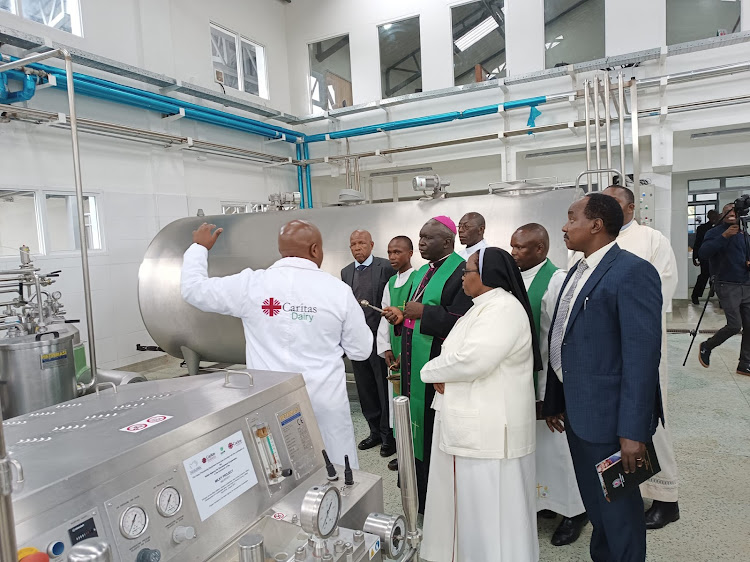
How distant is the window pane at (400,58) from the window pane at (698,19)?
322cm

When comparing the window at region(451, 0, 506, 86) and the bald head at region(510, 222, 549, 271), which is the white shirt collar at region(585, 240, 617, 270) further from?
the window at region(451, 0, 506, 86)

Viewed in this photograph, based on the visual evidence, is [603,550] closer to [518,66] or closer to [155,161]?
[155,161]

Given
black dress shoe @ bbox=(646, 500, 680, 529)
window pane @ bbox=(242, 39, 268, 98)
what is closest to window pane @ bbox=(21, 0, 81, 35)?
window pane @ bbox=(242, 39, 268, 98)

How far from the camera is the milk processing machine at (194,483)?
2.43 ft

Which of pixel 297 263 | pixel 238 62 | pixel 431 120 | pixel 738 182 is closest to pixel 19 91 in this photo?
pixel 238 62

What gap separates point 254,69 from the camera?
773 cm

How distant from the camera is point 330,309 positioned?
1.86 meters

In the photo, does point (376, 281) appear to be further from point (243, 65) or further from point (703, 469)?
point (243, 65)

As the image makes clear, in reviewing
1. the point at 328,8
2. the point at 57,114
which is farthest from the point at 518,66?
the point at 57,114

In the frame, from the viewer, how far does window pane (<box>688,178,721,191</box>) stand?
328 inches

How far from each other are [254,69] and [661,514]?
24.9 feet

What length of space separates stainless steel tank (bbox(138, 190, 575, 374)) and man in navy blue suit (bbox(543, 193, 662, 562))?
1430mm

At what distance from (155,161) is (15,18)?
177 cm

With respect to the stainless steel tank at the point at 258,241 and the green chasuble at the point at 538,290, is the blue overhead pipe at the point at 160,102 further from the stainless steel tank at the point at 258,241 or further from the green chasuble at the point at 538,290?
the green chasuble at the point at 538,290
